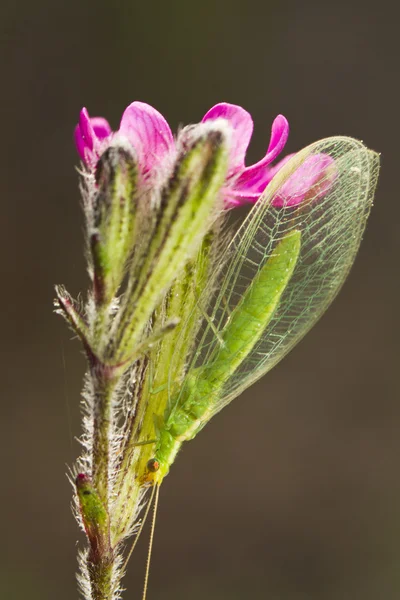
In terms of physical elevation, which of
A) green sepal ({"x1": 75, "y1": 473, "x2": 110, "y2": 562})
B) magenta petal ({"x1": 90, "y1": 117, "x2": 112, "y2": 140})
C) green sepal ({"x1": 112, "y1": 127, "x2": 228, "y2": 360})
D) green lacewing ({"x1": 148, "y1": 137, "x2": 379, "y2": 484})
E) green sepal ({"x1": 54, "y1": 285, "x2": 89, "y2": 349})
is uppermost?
magenta petal ({"x1": 90, "y1": 117, "x2": 112, "y2": 140})

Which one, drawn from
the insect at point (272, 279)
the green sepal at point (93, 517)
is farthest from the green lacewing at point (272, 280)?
the green sepal at point (93, 517)

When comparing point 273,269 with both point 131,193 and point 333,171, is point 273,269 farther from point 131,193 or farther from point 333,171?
point 131,193

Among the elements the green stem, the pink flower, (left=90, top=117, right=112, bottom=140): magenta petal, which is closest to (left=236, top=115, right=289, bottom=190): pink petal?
the pink flower

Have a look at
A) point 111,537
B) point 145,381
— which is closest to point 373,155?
point 145,381

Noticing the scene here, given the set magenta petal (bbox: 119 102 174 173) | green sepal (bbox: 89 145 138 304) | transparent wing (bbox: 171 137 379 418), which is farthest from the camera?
transparent wing (bbox: 171 137 379 418)

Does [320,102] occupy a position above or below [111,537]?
above

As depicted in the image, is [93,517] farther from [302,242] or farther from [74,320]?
[302,242]

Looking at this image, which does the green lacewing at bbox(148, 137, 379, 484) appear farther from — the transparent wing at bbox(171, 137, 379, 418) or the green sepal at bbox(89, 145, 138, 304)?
the green sepal at bbox(89, 145, 138, 304)
